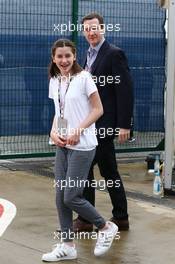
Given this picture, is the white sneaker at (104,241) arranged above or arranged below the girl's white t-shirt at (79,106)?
below

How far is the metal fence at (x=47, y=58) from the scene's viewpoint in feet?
31.1

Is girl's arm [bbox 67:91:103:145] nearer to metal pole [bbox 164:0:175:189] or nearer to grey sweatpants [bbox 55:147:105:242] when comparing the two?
grey sweatpants [bbox 55:147:105:242]

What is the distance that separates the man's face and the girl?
54cm

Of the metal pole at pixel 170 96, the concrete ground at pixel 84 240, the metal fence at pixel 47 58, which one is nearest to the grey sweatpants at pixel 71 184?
the concrete ground at pixel 84 240

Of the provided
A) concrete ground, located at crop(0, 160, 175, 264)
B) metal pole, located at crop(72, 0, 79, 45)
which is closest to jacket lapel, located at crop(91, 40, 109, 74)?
concrete ground, located at crop(0, 160, 175, 264)

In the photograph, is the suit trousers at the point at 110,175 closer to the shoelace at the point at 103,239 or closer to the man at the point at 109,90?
the man at the point at 109,90

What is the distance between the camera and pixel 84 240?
5.87 m

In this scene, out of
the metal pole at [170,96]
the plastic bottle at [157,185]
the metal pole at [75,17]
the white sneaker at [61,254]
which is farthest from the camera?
the metal pole at [75,17]

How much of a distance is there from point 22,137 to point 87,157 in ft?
15.6

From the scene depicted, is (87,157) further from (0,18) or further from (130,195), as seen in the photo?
(0,18)

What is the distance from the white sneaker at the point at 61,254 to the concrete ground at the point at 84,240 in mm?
66

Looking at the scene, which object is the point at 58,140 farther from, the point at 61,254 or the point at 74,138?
the point at 61,254

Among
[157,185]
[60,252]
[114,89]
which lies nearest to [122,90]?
[114,89]

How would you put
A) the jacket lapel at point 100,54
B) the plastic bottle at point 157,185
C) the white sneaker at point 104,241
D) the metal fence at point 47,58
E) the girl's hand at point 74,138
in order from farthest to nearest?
the metal fence at point 47,58 → the plastic bottle at point 157,185 → the jacket lapel at point 100,54 → the white sneaker at point 104,241 → the girl's hand at point 74,138
